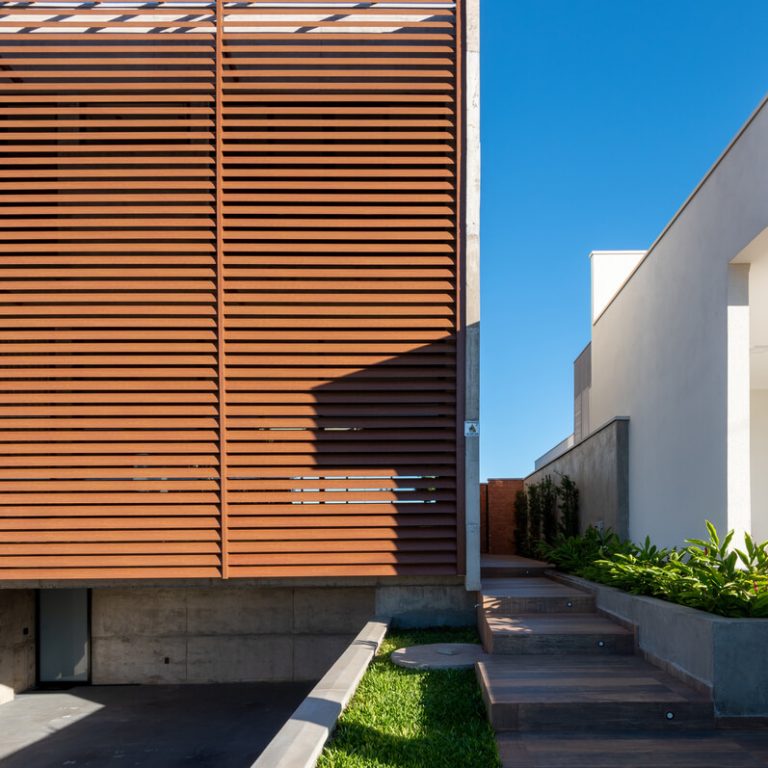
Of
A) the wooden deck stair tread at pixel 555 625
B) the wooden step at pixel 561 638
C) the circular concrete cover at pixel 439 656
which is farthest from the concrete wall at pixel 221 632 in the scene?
the wooden step at pixel 561 638

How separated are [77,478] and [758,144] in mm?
6357

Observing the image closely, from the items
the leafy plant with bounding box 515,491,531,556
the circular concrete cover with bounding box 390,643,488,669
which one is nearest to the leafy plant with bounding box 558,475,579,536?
the leafy plant with bounding box 515,491,531,556

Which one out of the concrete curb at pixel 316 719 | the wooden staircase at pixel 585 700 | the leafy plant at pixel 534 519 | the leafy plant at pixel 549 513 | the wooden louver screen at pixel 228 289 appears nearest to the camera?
the concrete curb at pixel 316 719

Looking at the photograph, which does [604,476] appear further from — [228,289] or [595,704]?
[595,704]

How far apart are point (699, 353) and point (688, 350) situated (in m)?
0.35

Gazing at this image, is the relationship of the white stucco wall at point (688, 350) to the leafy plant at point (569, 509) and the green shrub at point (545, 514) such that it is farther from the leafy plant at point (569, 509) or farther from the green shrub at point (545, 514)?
the green shrub at point (545, 514)

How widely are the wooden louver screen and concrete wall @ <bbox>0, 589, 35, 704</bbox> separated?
1598 mm

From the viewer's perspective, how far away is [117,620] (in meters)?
9.30

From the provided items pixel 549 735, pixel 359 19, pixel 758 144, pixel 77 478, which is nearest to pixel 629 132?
pixel 359 19

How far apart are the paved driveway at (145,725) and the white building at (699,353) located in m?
4.14

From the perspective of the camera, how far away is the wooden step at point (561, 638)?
5785mm

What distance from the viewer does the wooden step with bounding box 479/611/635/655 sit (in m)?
5.79

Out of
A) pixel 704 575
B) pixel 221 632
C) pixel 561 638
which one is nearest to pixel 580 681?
pixel 561 638

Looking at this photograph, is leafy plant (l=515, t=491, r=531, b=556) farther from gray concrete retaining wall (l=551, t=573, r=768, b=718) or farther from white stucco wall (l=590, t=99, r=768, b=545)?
gray concrete retaining wall (l=551, t=573, r=768, b=718)
